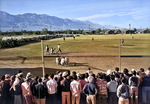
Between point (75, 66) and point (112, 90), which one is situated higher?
point (112, 90)

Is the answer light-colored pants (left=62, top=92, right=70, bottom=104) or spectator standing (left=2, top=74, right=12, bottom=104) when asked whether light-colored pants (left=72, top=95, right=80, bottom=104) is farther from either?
spectator standing (left=2, top=74, right=12, bottom=104)

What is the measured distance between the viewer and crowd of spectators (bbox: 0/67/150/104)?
17.0 feet

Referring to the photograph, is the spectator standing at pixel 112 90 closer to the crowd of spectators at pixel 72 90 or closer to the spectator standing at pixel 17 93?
the crowd of spectators at pixel 72 90

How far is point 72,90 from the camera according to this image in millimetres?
5391

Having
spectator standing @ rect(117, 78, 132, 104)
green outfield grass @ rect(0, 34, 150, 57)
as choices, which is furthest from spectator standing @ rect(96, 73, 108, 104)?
green outfield grass @ rect(0, 34, 150, 57)

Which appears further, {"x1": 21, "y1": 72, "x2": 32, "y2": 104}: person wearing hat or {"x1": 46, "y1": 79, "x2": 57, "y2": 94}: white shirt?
{"x1": 46, "y1": 79, "x2": 57, "y2": 94}: white shirt

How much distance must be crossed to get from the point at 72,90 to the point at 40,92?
3.41 feet

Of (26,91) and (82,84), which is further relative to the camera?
(82,84)

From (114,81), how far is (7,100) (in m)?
3.64

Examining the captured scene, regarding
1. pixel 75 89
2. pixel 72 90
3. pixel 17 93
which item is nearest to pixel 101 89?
pixel 75 89

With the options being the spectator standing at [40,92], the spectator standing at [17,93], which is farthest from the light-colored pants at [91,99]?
the spectator standing at [17,93]

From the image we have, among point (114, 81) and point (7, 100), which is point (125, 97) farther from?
point (7, 100)

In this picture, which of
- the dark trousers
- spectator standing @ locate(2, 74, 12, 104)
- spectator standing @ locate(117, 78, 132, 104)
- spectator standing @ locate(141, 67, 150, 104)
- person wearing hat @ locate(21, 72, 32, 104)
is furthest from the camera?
spectator standing @ locate(141, 67, 150, 104)

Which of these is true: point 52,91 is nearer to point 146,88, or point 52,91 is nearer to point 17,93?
point 17,93
